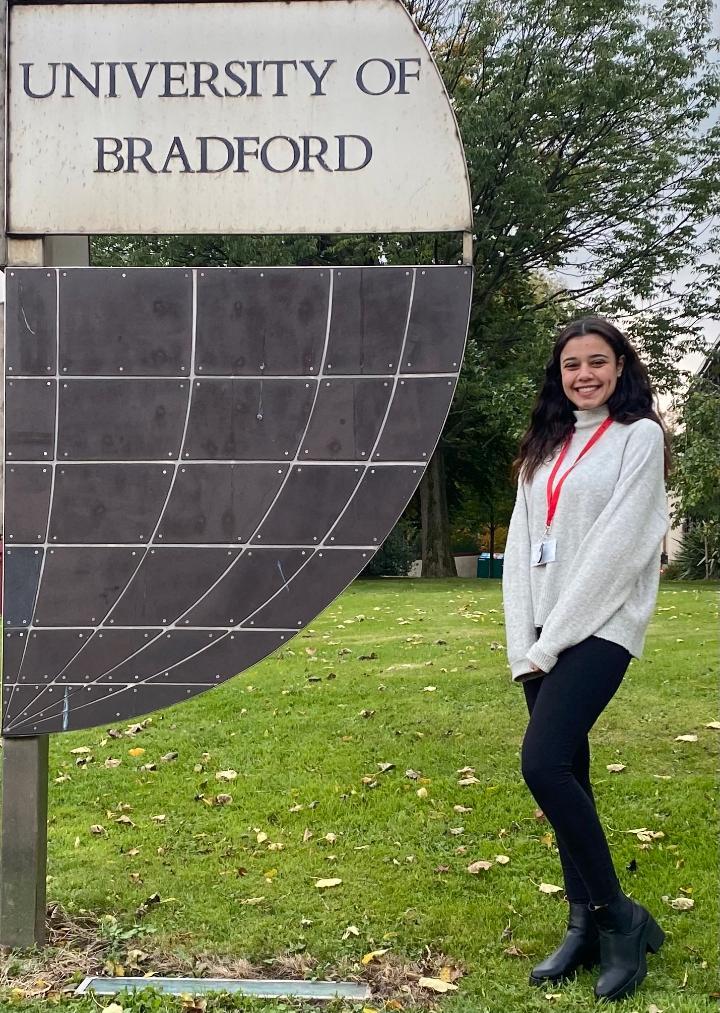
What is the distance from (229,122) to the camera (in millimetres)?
3227

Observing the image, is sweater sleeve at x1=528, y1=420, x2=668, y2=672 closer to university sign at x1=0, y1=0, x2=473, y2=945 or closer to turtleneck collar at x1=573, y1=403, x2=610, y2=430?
turtleneck collar at x1=573, y1=403, x2=610, y2=430

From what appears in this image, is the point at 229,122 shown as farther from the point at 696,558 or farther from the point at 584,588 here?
the point at 696,558

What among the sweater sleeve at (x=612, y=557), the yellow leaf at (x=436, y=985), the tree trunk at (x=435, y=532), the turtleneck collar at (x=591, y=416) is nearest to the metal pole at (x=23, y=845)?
the yellow leaf at (x=436, y=985)

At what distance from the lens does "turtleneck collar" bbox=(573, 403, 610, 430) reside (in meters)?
A: 2.84

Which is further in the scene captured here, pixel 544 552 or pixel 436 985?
pixel 436 985

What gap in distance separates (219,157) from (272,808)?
2.64m

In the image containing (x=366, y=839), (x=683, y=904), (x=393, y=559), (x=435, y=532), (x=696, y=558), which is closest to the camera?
(x=683, y=904)

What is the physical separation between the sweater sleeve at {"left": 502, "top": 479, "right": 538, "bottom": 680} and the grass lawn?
3.02ft

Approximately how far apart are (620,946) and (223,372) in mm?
1983

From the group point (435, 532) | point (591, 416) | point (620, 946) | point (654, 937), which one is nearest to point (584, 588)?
point (591, 416)

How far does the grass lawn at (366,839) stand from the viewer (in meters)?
3.05

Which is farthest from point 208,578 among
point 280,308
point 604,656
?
point 604,656

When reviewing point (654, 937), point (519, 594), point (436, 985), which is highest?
point (519, 594)

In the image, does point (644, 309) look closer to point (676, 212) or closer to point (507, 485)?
point (676, 212)
